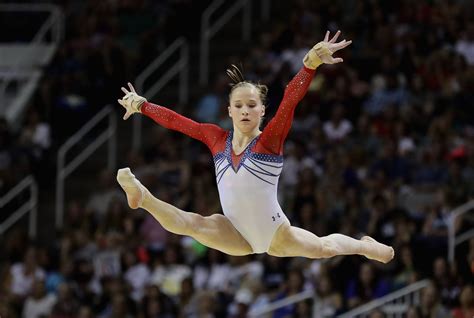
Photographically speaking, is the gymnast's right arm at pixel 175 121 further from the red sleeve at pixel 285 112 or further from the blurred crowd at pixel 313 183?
the blurred crowd at pixel 313 183

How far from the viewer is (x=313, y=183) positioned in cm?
1398

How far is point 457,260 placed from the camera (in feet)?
40.8

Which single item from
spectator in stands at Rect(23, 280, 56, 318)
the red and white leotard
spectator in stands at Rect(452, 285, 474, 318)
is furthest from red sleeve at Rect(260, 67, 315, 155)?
spectator in stands at Rect(23, 280, 56, 318)

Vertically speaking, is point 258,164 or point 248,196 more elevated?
point 258,164

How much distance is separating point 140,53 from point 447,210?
5.84 meters

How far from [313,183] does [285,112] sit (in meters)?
6.21

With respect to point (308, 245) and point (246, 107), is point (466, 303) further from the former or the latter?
point (246, 107)

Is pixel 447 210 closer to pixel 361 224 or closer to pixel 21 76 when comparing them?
pixel 361 224

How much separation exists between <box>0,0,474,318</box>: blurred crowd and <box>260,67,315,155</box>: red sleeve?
4.11m

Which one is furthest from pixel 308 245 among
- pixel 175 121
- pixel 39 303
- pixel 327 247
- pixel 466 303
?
pixel 39 303

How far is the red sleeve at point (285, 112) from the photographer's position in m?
7.71

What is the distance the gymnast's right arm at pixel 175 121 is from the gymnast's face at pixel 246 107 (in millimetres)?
317

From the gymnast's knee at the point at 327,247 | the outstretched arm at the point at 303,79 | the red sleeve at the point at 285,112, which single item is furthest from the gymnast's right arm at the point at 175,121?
the gymnast's knee at the point at 327,247

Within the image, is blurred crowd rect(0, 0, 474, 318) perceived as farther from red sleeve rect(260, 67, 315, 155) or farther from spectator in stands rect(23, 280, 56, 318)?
red sleeve rect(260, 67, 315, 155)
